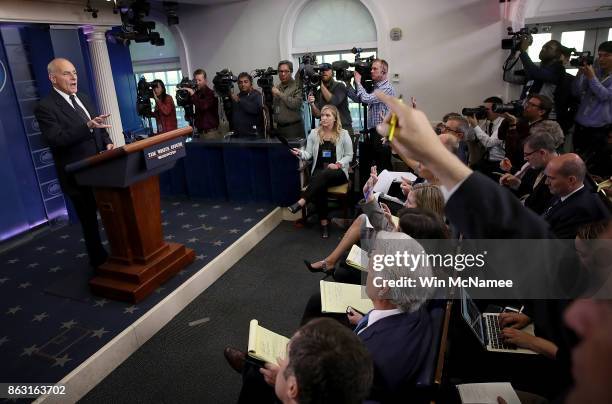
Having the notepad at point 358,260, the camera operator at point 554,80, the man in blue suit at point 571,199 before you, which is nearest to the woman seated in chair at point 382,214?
the notepad at point 358,260

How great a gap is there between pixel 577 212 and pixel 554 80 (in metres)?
A: 2.89

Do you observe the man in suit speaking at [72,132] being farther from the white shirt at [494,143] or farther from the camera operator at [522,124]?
the white shirt at [494,143]

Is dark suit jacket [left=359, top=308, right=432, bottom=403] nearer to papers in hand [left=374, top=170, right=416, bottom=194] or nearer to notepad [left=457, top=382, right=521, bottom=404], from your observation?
notepad [left=457, top=382, right=521, bottom=404]

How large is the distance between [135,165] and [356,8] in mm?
4530

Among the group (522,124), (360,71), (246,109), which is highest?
(360,71)

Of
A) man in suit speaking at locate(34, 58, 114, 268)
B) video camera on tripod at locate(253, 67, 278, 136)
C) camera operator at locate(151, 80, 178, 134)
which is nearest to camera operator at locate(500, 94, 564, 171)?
video camera on tripod at locate(253, 67, 278, 136)

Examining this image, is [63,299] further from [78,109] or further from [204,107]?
[204,107]

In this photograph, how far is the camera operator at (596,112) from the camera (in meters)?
3.71

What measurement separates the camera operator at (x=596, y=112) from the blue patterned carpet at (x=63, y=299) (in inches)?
124

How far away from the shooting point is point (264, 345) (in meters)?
1.80

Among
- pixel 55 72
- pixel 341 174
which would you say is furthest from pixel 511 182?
pixel 55 72

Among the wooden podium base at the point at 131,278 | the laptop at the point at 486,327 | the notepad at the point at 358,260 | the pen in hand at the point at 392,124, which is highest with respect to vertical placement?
the pen in hand at the point at 392,124

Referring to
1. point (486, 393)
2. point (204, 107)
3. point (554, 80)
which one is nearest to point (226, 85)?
point (204, 107)

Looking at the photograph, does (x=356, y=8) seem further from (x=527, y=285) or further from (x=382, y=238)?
(x=527, y=285)
